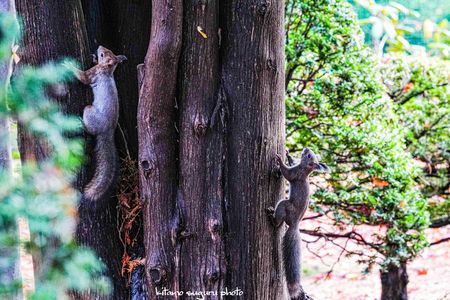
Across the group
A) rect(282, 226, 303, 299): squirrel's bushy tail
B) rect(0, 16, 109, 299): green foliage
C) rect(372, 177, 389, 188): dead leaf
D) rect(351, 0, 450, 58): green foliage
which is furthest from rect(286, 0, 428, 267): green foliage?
rect(0, 16, 109, 299): green foliage

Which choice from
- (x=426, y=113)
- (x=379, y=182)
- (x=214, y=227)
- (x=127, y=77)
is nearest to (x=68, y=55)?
(x=127, y=77)

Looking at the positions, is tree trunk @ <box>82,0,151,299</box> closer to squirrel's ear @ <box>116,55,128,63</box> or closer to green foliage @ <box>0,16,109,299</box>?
squirrel's ear @ <box>116,55,128,63</box>

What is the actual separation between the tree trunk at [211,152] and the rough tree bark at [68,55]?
0.84 ft

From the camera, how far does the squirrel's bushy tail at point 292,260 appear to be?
3.12 m

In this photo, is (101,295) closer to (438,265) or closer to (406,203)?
(406,203)

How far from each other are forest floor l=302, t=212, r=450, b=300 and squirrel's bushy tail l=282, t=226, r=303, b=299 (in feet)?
12.1

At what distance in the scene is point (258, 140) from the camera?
2.95 m

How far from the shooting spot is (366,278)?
25.2 ft

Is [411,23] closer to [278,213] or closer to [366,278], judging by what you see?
[366,278]

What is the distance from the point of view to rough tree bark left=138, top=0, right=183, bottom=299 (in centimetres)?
286

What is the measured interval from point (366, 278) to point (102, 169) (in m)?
5.63

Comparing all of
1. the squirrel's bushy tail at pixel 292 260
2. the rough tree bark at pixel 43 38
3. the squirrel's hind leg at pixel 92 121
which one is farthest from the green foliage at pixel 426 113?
the rough tree bark at pixel 43 38

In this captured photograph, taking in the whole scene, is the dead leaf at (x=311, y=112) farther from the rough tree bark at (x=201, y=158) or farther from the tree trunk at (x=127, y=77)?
the rough tree bark at (x=201, y=158)

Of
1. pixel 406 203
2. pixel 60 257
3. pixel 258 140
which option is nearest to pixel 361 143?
pixel 406 203
